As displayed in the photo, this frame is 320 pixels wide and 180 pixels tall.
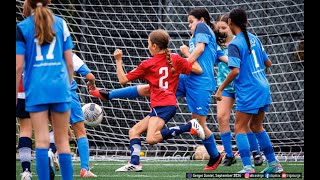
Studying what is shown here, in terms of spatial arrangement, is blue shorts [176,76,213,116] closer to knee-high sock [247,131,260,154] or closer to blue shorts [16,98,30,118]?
knee-high sock [247,131,260,154]

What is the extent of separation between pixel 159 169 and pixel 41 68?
3.57 metres

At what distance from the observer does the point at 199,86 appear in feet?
29.6

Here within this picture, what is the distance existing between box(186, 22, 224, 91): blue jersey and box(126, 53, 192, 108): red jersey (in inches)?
17.3

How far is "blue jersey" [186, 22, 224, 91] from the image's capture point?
903cm

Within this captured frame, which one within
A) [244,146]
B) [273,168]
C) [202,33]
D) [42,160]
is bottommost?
[273,168]

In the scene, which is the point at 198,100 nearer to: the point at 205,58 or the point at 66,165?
the point at 205,58

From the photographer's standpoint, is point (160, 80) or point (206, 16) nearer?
point (160, 80)

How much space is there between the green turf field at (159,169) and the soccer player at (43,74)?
1911mm

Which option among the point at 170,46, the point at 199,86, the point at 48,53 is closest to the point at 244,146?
the point at 199,86

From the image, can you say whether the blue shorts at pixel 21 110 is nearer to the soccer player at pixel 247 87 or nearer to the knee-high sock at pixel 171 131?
the knee-high sock at pixel 171 131

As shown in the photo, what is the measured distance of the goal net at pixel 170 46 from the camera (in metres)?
12.3

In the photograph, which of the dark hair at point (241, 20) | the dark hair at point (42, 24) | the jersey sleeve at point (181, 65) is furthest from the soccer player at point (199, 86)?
the dark hair at point (42, 24)
